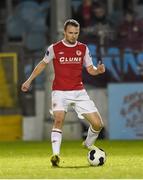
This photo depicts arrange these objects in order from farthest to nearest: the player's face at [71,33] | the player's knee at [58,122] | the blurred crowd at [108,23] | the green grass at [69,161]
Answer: the blurred crowd at [108,23] → the player's knee at [58,122] → the player's face at [71,33] → the green grass at [69,161]

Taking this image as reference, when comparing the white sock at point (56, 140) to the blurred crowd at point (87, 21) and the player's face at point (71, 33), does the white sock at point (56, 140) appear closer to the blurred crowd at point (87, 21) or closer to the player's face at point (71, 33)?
the player's face at point (71, 33)

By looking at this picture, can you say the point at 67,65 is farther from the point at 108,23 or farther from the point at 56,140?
the point at 108,23

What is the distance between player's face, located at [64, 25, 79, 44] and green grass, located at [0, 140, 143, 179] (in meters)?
1.73

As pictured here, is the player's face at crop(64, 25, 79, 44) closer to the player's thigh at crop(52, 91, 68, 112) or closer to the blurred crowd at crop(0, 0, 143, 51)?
the player's thigh at crop(52, 91, 68, 112)

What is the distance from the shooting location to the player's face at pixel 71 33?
1250 cm

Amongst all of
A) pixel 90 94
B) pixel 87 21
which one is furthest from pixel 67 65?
pixel 87 21

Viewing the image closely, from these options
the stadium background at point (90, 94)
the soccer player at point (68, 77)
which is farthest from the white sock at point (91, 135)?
the stadium background at point (90, 94)

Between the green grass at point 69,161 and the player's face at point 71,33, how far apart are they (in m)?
1.73

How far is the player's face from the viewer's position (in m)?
12.5

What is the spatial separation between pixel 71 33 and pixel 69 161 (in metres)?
2.18

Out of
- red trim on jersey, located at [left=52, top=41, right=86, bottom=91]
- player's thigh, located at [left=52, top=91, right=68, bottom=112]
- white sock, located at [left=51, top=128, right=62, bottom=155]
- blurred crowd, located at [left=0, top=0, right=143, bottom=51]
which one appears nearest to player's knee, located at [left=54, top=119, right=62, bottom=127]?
white sock, located at [left=51, top=128, right=62, bottom=155]

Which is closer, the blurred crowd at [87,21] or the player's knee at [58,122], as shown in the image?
the player's knee at [58,122]

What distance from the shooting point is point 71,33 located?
1256 cm

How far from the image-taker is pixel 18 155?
604 inches
